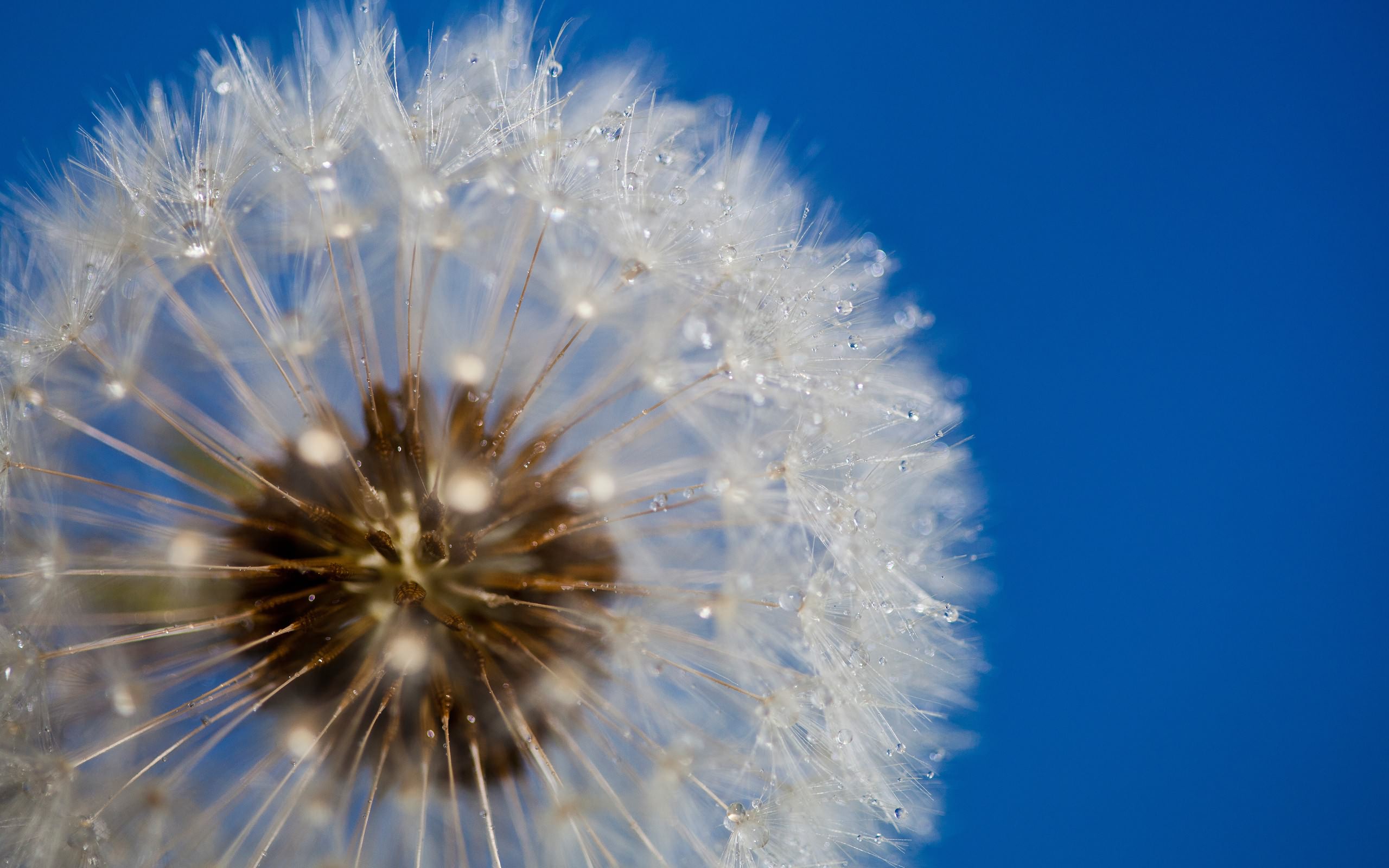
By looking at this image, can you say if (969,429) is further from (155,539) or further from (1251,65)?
(155,539)


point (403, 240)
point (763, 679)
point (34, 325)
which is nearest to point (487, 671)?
point (763, 679)

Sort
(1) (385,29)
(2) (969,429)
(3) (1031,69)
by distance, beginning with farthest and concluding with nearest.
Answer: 1. (3) (1031,69)
2. (2) (969,429)
3. (1) (385,29)

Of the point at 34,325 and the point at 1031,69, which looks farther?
the point at 1031,69

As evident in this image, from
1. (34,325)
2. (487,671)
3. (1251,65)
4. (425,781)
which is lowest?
(425,781)

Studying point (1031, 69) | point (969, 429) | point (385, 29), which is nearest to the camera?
point (385, 29)

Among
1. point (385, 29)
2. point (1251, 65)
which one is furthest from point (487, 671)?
point (1251, 65)

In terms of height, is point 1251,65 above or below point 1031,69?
below

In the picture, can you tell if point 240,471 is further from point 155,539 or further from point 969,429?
point 969,429
